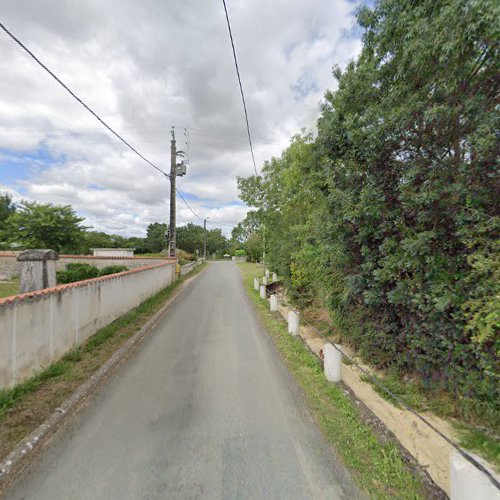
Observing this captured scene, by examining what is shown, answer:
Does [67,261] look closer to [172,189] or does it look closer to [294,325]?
[172,189]

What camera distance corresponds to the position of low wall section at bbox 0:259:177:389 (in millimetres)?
3467

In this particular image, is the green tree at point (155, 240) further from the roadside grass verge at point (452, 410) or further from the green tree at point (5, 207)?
the roadside grass verge at point (452, 410)

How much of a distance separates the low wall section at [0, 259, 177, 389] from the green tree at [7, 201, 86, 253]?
54.6ft

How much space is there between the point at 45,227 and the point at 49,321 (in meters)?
19.4

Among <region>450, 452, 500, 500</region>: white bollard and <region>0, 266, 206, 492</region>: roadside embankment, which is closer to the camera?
<region>450, 452, 500, 500</region>: white bollard

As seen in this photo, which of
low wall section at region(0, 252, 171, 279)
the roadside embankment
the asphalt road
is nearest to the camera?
the asphalt road

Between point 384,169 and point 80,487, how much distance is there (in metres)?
5.16

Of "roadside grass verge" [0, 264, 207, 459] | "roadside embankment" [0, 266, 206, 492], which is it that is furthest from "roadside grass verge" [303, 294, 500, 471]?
"roadside grass verge" [0, 264, 207, 459]

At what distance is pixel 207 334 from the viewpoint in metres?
6.79

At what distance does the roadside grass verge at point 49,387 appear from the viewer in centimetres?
295

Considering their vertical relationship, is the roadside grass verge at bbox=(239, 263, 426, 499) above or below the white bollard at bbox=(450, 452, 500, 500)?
below

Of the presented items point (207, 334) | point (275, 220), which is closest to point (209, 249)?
point (275, 220)

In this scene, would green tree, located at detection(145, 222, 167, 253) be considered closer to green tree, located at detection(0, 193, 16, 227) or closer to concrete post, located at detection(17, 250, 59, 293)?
green tree, located at detection(0, 193, 16, 227)

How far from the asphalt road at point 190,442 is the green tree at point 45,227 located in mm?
19287
